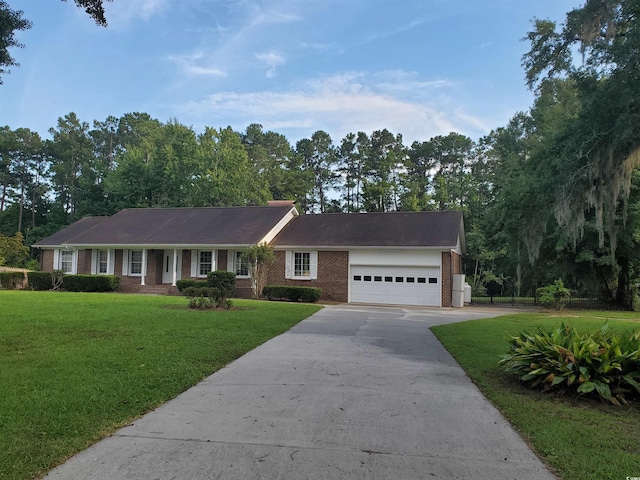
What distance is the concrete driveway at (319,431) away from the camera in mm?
3494

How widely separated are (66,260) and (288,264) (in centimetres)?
1476

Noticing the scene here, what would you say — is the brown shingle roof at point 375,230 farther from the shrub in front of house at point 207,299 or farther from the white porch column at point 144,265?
the shrub in front of house at point 207,299

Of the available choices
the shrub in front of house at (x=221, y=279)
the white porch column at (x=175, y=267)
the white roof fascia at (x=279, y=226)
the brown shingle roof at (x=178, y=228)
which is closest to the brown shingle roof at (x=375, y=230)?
the white roof fascia at (x=279, y=226)

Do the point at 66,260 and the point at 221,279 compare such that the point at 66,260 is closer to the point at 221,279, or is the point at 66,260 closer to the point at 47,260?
the point at 47,260

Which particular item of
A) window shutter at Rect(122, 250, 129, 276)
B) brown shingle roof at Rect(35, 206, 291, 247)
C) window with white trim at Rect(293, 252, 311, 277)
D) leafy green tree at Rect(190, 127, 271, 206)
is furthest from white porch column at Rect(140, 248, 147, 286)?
leafy green tree at Rect(190, 127, 271, 206)

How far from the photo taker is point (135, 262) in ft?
85.9

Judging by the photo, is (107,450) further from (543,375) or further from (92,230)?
(92,230)

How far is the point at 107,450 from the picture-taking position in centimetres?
376

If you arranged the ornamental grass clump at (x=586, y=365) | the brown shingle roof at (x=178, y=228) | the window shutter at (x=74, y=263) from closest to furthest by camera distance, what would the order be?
1. the ornamental grass clump at (x=586, y=365)
2. the brown shingle roof at (x=178, y=228)
3. the window shutter at (x=74, y=263)

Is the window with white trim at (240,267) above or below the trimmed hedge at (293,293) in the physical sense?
above

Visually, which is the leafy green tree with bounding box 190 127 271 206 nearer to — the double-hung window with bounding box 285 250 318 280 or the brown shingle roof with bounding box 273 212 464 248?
the brown shingle roof with bounding box 273 212 464 248

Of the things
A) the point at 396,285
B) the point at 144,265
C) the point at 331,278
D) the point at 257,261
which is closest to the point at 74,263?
the point at 144,265

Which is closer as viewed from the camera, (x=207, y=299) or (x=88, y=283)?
(x=207, y=299)

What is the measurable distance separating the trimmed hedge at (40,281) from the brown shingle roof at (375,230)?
12207mm
